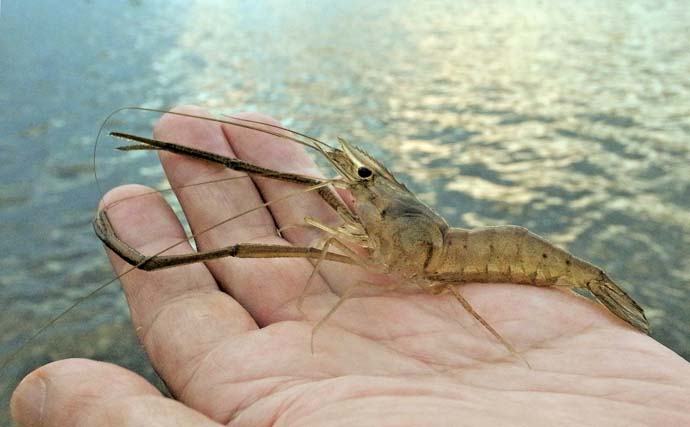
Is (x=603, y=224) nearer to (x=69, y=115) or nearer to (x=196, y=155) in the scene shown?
(x=196, y=155)

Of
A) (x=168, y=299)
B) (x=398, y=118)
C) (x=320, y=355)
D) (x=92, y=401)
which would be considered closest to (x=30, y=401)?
(x=92, y=401)

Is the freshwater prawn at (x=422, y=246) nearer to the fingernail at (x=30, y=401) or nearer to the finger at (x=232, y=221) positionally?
the finger at (x=232, y=221)

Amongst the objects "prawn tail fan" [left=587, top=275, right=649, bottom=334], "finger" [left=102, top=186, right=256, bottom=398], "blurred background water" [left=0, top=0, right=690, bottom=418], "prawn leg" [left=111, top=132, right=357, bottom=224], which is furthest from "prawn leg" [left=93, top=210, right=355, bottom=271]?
"blurred background water" [left=0, top=0, right=690, bottom=418]

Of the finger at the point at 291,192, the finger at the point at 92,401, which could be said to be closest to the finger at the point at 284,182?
the finger at the point at 291,192

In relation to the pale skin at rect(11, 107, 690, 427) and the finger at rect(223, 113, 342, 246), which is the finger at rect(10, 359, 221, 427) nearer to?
the pale skin at rect(11, 107, 690, 427)

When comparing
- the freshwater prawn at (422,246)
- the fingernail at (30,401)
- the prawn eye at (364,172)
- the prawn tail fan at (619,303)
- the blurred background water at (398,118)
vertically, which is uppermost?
the prawn eye at (364,172)
